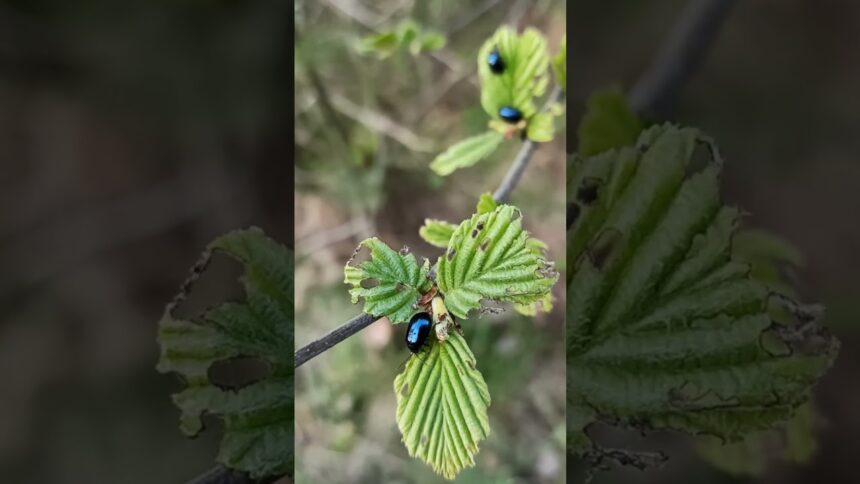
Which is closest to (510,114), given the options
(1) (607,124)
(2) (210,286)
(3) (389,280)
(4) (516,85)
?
(4) (516,85)

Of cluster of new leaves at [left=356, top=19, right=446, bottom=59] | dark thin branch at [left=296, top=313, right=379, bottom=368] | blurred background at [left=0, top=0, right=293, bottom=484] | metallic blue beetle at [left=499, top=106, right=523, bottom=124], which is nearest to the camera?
blurred background at [left=0, top=0, right=293, bottom=484]

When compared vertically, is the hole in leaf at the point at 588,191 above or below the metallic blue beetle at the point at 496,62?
below

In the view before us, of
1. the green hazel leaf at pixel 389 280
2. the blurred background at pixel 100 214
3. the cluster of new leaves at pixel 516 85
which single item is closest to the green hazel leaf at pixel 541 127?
the cluster of new leaves at pixel 516 85

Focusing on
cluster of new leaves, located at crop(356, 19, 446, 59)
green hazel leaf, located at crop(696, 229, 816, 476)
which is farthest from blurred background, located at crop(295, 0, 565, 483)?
green hazel leaf, located at crop(696, 229, 816, 476)

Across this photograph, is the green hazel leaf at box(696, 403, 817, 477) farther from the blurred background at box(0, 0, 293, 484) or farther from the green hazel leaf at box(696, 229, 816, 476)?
the blurred background at box(0, 0, 293, 484)

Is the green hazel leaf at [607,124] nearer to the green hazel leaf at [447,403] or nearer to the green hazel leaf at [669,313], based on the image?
the green hazel leaf at [669,313]

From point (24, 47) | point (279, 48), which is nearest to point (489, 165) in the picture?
point (279, 48)
